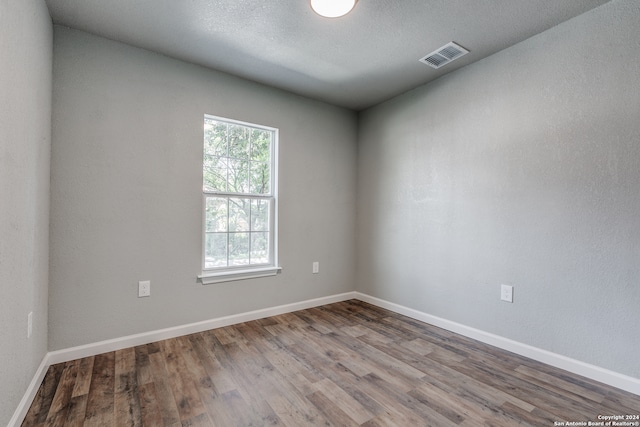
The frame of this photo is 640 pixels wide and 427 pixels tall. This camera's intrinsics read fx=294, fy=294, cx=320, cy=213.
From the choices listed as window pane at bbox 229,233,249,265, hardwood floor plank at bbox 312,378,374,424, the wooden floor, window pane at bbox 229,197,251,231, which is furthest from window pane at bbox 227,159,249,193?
hardwood floor plank at bbox 312,378,374,424

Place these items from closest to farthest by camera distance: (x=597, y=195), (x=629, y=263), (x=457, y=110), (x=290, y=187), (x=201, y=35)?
1. (x=629, y=263)
2. (x=597, y=195)
3. (x=201, y=35)
4. (x=457, y=110)
5. (x=290, y=187)

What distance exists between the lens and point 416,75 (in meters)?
2.88

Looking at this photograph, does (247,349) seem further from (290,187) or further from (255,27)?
(255,27)

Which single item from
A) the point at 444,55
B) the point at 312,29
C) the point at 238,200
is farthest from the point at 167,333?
Result: the point at 444,55

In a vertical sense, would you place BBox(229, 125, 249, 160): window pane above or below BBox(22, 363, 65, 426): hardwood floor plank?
above

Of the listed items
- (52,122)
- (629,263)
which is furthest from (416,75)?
(52,122)

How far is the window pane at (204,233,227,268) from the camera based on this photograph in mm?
2812

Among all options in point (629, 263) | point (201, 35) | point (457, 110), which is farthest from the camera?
point (457, 110)

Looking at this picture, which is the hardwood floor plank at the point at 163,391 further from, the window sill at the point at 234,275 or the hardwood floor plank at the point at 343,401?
the hardwood floor plank at the point at 343,401

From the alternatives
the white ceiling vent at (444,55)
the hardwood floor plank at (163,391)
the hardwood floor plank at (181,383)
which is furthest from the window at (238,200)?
the white ceiling vent at (444,55)

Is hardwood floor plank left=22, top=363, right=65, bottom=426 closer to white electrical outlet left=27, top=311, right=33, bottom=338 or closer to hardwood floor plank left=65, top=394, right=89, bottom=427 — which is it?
hardwood floor plank left=65, top=394, right=89, bottom=427

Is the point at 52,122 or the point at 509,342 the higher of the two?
the point at 52,122

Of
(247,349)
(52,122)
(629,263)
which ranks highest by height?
(52,122)

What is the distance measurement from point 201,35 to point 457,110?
230 centimetres
